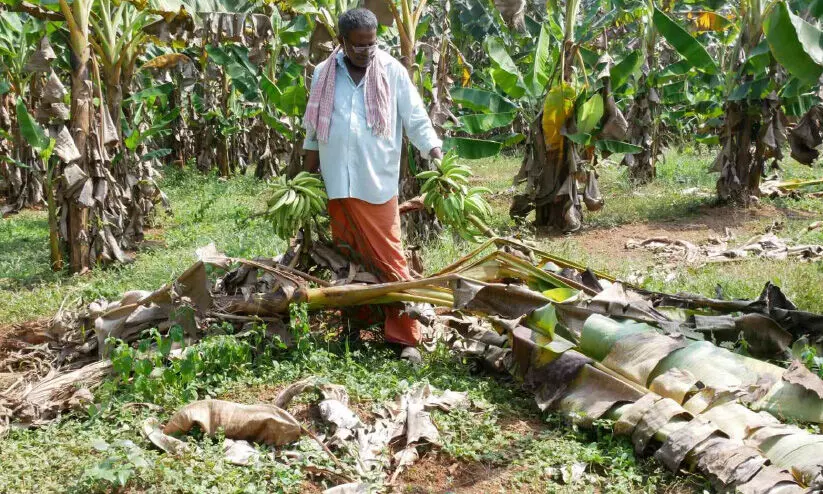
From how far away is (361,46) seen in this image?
4168 mm

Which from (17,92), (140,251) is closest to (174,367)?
(140,251)

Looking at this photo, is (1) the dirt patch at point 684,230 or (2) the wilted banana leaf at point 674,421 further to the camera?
(1) the dirt patch at point 684,230

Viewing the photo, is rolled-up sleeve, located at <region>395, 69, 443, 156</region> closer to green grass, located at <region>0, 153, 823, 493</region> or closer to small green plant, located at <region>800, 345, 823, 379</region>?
green grass, located at <region>0, 153, 823, 493</region>

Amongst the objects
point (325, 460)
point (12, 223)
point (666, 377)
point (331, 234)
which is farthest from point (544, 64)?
point (12, 223)

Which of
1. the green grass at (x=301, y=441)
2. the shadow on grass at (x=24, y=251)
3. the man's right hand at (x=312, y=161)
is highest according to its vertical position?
the man's right hand at (x=312, y=161)

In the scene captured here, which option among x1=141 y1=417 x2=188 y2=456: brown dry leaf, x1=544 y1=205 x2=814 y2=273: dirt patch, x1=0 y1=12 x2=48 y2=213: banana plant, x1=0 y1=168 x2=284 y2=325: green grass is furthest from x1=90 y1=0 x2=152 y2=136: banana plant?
x1=141 y1=417 x2=188 y2=456: brown dry leaf

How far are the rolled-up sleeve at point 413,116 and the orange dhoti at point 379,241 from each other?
385 millimetres

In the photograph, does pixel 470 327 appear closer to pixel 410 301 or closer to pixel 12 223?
pixel 410 301

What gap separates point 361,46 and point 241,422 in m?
2.16

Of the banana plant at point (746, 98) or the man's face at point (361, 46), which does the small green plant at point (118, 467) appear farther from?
the banana plant at point (746, 98)

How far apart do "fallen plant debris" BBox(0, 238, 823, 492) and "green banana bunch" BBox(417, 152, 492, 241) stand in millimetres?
304

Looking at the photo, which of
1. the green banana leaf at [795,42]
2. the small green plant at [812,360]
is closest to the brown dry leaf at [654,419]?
the small green plant at [812,360]

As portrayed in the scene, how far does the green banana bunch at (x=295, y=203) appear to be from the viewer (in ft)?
14.1

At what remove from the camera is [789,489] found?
2.68 m
